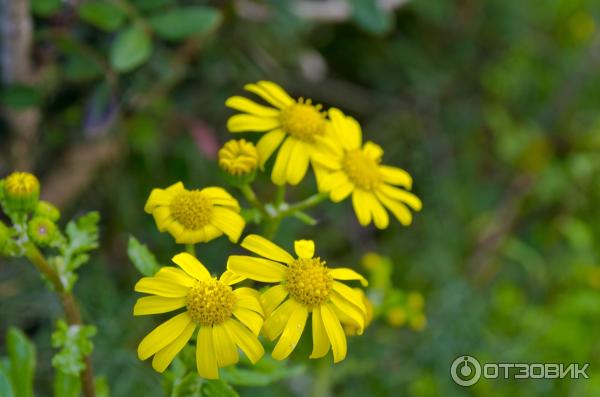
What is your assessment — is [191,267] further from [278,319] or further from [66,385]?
[66,385]

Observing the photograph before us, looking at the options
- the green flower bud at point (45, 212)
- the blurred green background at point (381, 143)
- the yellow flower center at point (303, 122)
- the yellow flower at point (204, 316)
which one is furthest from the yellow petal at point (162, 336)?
the blurred green background at point (381, 143)

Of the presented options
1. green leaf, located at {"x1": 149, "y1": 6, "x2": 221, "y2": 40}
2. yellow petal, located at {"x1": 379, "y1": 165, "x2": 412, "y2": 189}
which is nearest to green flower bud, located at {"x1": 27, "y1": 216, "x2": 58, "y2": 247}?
yellow petal, located at {"x1": 379, "y1": 165, "x2": 412, "y2": 189}

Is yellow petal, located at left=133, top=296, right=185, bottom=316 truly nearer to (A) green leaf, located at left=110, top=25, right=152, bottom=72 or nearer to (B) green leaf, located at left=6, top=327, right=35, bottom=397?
(B) green leaf, located at left=6, top=327, right=35, bottom=397

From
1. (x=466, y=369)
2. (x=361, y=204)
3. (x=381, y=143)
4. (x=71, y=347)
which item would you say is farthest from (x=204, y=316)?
(x=381, y=143)

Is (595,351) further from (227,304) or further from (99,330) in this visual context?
(227,304)

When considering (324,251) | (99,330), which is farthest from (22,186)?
(324,251)
